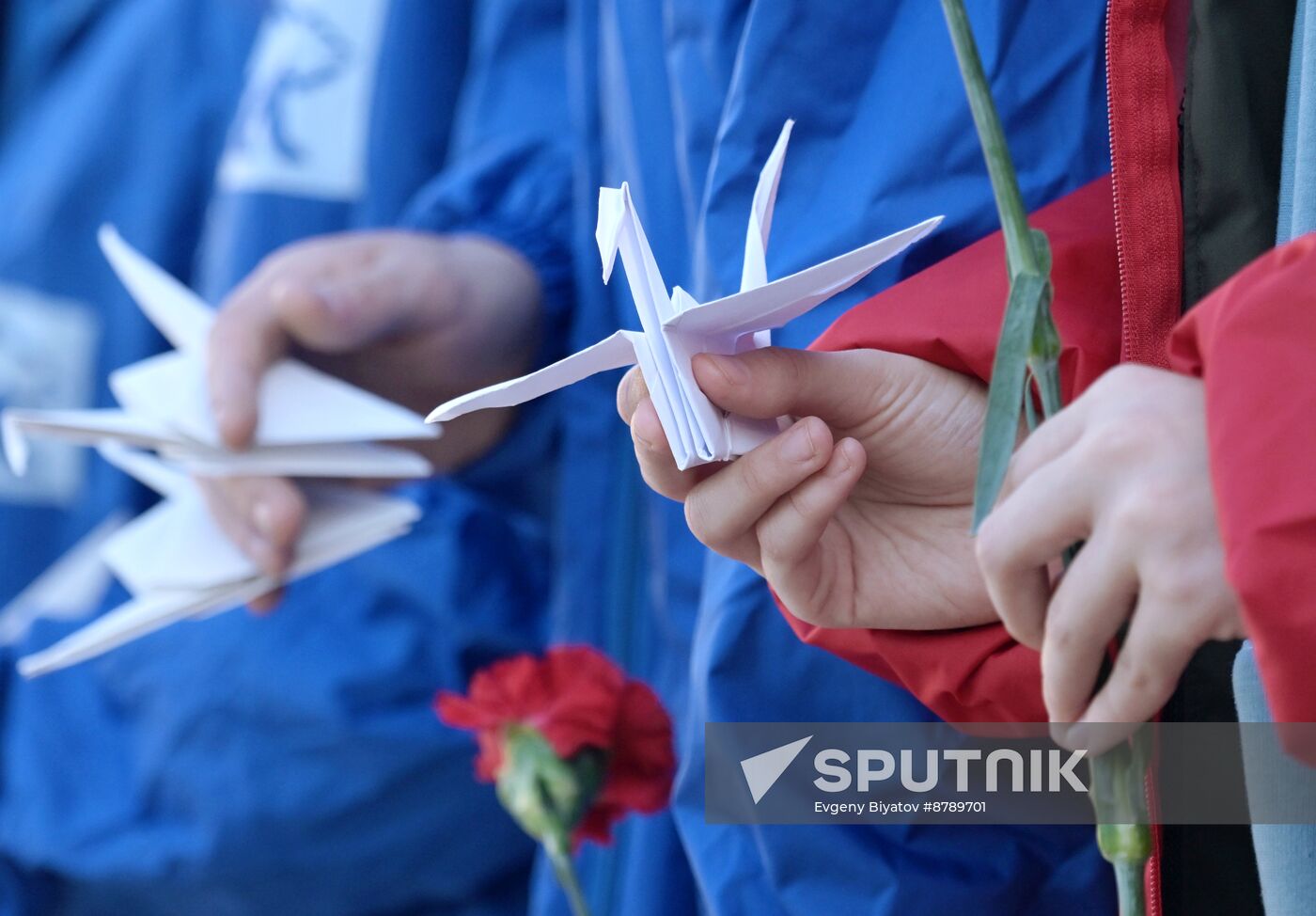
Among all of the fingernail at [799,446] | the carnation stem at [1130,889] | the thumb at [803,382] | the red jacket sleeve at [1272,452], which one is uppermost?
the thumb at [803,382]

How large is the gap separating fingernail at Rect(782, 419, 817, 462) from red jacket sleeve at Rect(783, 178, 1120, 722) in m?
0.09

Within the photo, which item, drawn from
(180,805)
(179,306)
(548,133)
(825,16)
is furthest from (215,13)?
(825,16)

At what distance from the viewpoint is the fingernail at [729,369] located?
1.04 ft

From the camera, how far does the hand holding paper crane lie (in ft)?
2.03

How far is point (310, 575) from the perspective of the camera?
2.84ft

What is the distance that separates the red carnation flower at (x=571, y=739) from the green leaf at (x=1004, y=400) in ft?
1.04

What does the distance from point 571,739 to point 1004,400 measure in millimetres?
330

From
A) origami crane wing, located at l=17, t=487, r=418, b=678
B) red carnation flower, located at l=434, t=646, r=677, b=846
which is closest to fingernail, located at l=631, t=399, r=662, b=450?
red carnation flower, located at l=434, t=646, r=677, b=846

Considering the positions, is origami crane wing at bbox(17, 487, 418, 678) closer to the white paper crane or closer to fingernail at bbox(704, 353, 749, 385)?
the white paper crane

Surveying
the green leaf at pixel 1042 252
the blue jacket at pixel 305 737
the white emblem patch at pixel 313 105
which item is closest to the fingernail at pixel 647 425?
the green leaf at pixel 1042 252

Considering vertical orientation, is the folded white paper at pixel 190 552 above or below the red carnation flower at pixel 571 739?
above

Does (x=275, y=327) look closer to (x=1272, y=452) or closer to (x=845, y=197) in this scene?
(x=845, y=197)

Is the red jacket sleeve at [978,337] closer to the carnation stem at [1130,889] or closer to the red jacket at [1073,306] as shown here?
the red jacket at [1073,306]

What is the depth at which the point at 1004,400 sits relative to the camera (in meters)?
0.26
